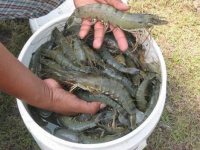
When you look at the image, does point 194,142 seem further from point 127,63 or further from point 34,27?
point 34,27

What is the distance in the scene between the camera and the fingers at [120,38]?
2.14 m

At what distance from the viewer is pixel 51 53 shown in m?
2.31

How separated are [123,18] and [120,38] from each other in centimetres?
13

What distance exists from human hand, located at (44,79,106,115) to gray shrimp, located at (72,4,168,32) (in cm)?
54

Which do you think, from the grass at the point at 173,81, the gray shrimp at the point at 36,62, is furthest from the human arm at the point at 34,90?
the grass at the point at 173,81

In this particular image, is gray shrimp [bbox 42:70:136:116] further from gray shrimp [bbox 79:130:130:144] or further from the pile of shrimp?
gray shrimp [bbox 79:130:130:144]

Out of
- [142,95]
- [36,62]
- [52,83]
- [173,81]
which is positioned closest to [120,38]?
[142,95]

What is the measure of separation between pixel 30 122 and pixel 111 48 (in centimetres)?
78

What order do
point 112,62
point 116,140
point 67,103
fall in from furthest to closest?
point 112,62 < point 67,103 < point 116,140

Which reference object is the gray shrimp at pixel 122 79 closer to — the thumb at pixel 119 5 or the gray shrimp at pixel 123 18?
the gray shrimp at pixel 123 18

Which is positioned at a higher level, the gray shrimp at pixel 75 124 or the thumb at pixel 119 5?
the thumb at pixel 119 5

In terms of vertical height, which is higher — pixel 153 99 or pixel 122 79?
pixel 122 79

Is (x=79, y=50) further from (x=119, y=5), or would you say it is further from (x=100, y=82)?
(x=119, y=5)

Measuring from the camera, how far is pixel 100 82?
6.97ft
